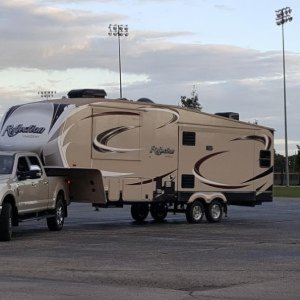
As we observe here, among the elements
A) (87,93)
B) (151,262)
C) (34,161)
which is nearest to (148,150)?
(87,93)

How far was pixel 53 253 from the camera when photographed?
591 inches

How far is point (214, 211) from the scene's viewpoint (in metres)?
24.5

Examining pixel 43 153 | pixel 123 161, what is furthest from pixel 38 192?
pixel 123 161

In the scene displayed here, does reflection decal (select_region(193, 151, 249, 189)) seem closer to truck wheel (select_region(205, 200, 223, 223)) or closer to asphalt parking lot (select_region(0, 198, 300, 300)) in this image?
truck wheel (select_region(205, 200, 223, 223))

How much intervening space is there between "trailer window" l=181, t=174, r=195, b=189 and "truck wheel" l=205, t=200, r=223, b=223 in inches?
46.2

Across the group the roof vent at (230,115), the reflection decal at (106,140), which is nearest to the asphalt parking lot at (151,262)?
the reflection decal at (106,140)

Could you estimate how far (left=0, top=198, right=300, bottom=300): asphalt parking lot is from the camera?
34.4ft

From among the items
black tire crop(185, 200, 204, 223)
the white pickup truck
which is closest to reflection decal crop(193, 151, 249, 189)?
black tire crop(185, 200, 204, 223)

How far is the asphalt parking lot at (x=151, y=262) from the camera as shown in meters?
10.5

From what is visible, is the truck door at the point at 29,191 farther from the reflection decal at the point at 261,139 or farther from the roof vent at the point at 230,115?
the roof vent at the point at 230,115

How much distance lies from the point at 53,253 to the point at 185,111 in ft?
31.3

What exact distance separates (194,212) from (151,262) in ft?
33.8

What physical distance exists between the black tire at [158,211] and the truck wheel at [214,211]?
4.53ft

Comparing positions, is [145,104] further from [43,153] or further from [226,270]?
[226,270]
